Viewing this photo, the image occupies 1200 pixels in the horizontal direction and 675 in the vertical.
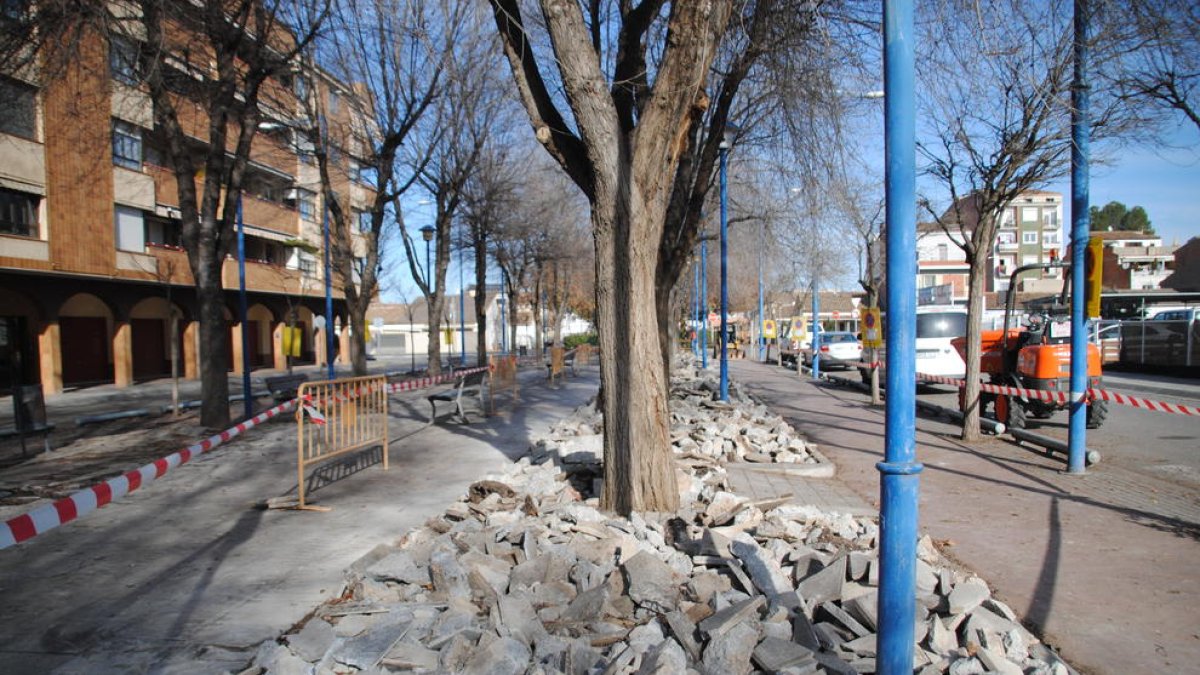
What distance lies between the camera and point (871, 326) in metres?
15.4

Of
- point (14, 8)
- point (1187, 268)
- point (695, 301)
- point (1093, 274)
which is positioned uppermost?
point (14, 8)

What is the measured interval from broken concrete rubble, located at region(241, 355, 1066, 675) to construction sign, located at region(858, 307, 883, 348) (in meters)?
10.5

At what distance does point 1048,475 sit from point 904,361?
674 centimetres

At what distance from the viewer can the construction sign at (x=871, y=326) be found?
15141 mm

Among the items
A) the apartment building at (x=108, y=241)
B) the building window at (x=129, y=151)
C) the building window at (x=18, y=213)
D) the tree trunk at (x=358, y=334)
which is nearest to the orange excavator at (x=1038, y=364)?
the apartment building at (x=108, y=241)

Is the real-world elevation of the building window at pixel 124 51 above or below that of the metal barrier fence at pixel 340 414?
above

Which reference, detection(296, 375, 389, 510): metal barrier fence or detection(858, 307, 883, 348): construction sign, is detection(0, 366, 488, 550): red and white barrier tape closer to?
detection(296, 375, 389, 510): metal barrier fence

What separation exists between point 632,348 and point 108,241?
24.6m

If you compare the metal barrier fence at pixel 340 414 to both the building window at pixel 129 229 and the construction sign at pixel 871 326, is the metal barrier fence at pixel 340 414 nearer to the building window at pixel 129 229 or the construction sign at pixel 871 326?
the construction sign at pixel 871 326

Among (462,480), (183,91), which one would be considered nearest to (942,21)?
(462,480)

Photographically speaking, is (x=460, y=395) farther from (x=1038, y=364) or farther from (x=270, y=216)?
(x=270, y=216)

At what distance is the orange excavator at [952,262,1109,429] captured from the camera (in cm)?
1014

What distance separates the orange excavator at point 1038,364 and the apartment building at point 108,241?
12.6 metres

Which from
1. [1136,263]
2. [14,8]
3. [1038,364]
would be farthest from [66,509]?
[1136,263]
